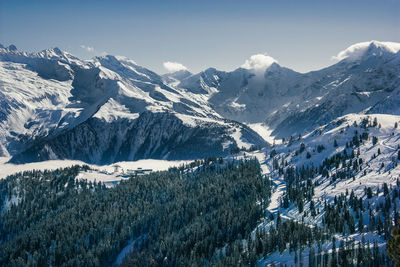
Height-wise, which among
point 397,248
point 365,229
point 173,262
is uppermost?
point 397,248

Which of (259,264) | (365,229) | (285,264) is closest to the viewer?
(285,264)

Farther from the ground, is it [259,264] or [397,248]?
[397,248]

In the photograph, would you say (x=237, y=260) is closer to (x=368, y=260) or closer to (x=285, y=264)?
(x=285, y=264)

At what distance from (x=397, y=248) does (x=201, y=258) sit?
412ft

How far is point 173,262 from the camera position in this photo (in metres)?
199

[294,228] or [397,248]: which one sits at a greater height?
[397,248]

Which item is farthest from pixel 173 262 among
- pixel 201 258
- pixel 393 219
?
pixel 393 219

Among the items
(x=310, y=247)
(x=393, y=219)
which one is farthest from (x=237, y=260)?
(x=393, y=219)

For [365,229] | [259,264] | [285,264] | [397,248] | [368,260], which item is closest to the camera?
[397,248]

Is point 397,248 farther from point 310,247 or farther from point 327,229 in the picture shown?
point 327,229

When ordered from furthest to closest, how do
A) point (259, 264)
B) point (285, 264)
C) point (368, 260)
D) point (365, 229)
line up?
point (365, 229), point (259, 264), point (285, 264), point (368, 260)

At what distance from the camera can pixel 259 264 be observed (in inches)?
6954

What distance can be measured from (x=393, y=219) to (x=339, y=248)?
50.7m

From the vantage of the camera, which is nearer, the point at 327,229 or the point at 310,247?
the point at 310,247
